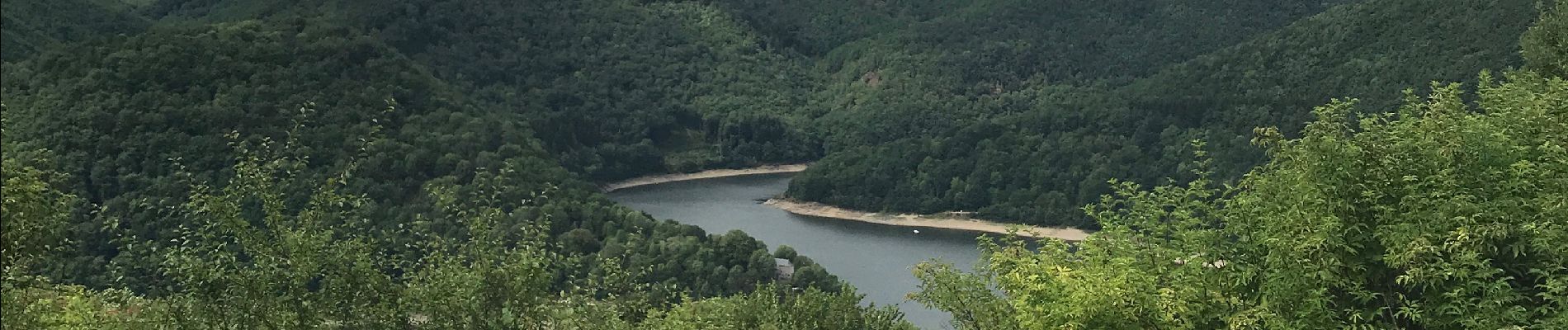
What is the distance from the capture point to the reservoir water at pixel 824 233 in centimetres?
9188

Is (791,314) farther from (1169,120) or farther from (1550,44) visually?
(1169,120)

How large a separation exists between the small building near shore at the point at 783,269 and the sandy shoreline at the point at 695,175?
52.0m

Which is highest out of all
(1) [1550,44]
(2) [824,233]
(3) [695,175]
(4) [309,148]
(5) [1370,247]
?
(5) [1370,247]

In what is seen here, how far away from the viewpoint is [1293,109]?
107 metres

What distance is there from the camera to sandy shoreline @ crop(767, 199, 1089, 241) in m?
114

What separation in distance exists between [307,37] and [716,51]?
95.3 meters

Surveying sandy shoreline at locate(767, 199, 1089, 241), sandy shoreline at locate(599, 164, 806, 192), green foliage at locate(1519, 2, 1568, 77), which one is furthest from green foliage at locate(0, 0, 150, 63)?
green foliage at locate(1519, 2, 1568, 77)

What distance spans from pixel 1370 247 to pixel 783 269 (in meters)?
63.3

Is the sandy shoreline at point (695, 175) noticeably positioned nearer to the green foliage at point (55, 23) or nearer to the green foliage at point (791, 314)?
the green foliage at point (55, 23)

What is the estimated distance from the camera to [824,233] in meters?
115

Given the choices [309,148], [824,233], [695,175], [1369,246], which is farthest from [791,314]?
[695,175]

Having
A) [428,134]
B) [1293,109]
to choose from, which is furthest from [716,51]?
[428,134]

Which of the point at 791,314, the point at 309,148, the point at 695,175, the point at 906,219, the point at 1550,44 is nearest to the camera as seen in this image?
the point at 1550,44

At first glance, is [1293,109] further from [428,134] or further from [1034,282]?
[1034,282]
